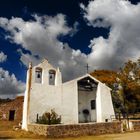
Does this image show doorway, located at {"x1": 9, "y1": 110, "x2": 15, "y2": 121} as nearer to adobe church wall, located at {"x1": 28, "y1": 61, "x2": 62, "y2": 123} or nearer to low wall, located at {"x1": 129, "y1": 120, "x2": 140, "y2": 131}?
adobe church wall, located at {"x1": 28, "y1": 61, "x2": 62, "y2": 123}

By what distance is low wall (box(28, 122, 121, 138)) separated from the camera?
17775mm

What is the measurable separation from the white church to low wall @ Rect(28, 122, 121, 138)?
2.64 metres

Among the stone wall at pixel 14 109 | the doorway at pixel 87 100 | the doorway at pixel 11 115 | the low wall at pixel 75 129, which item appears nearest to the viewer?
the low wall at pixel 75 129

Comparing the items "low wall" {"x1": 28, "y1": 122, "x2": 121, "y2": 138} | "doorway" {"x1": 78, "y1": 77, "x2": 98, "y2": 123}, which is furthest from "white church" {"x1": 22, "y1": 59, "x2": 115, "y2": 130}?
"low wall" {"x1": 28, "y1": 122, "x2": 121, "y2": 138}

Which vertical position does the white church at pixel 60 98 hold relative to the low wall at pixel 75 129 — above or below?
above

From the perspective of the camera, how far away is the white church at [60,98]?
23.3 m

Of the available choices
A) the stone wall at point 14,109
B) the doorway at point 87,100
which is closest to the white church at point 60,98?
the doorway at point 87,100

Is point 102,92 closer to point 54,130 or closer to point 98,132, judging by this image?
point 98,132

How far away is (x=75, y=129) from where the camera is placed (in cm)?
1891

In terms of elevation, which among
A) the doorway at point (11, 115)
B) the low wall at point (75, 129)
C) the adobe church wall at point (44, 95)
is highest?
the adobe church wall at point (44, 95)

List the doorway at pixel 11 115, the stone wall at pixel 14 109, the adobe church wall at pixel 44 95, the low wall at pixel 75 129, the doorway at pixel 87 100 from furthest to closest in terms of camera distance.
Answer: the doorway at pixel 11 115
the stone wall at pixel 14 109
the doorway at pixel 87 100
the adobe church wall at pixel 44 95
the low wall at pixel 75 129

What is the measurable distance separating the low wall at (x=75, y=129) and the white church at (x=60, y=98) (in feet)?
8.65

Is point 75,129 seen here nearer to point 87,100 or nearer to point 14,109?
point 87,100

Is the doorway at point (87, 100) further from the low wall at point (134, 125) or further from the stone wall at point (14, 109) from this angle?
the stone wall at point (14, 109)
